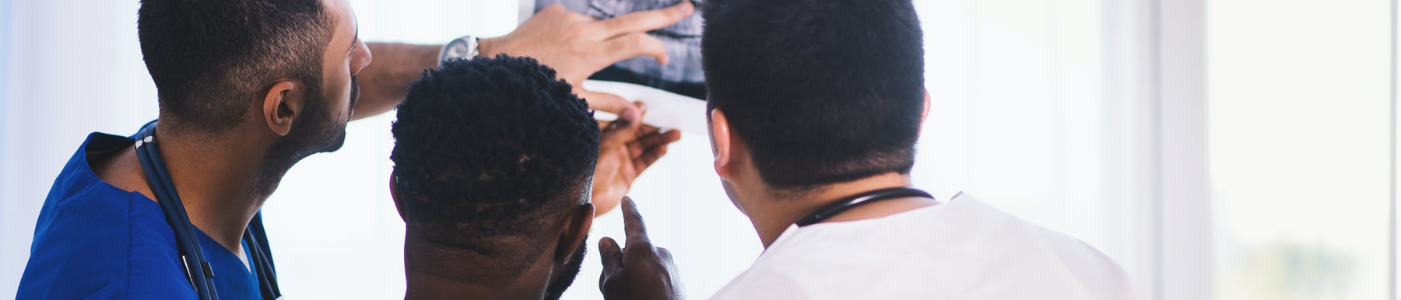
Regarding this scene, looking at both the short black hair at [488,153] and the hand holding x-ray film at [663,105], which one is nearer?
the short black hair at [488,153]

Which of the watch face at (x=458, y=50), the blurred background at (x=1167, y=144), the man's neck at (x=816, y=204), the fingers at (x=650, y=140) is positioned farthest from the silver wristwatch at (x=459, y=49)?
the man's neck at (x=816, y=204)

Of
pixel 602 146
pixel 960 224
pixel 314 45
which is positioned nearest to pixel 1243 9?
pixel 602 146

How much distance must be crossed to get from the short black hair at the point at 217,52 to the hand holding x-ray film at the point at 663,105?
1.96 feet

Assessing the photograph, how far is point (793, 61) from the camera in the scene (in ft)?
2.83

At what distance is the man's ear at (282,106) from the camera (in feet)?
3.51

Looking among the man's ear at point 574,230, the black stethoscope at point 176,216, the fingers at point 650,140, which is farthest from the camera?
the fingers at point 650,140

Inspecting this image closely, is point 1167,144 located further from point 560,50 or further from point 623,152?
point 560,50

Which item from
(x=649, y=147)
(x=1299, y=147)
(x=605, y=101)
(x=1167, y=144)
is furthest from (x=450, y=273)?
(x=1299, y=147)

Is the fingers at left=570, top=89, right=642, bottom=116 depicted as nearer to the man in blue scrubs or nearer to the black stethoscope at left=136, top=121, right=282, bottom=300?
the man in blue scrubs

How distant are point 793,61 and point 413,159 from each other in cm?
34

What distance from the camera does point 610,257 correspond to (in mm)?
989

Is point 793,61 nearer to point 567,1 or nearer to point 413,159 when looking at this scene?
point 413,159

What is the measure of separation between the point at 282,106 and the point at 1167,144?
2165 millimetres

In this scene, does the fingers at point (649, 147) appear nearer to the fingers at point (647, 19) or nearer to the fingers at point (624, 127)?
the fingers at point (624, 127)
